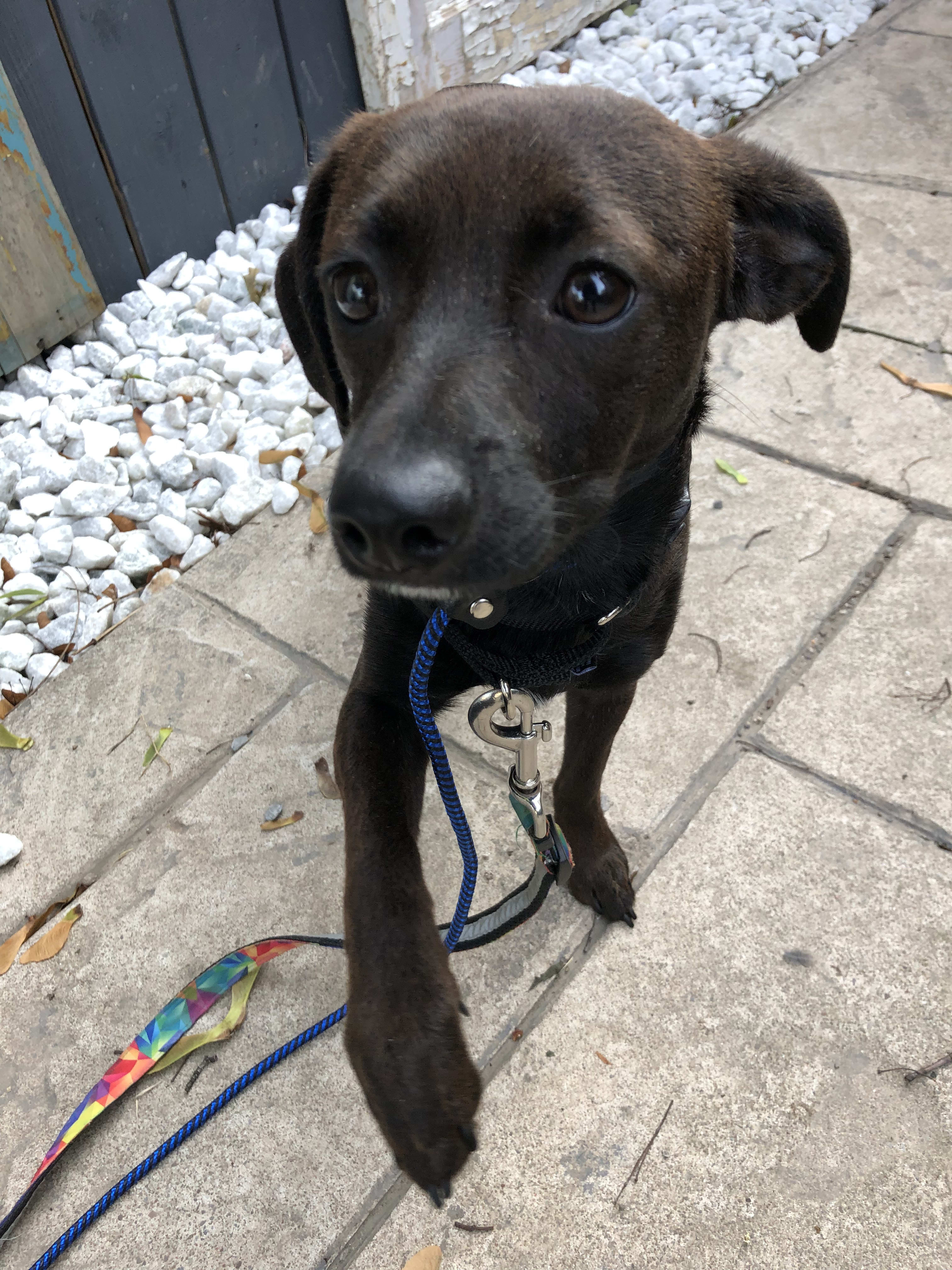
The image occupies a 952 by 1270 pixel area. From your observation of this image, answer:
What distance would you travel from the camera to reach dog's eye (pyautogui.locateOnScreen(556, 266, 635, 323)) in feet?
4.36

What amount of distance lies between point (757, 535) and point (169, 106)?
3000mm

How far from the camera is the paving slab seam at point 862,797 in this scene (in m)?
2.16

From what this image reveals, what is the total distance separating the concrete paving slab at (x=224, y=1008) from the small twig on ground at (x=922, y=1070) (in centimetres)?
66

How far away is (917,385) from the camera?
3.28 m

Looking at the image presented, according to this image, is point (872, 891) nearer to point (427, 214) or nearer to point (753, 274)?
point (753, 274)

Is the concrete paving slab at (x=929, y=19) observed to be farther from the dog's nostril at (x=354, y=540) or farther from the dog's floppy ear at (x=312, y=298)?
the dog's nostril at (x=354, y=540)

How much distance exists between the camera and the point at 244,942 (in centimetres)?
209

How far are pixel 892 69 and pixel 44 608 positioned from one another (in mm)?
5105

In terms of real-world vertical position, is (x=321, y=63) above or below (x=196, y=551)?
above

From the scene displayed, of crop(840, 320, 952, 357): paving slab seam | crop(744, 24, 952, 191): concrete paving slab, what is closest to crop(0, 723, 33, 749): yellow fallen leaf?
crop(840, 320, 952, 357): paving slab seam

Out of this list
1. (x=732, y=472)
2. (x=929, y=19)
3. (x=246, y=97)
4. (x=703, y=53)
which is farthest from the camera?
(x=929, y=19)

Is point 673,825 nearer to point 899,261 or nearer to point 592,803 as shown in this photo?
point 592,803

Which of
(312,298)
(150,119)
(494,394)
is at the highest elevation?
(494,394)

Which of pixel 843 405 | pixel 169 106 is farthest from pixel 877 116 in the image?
pixel 169 106
